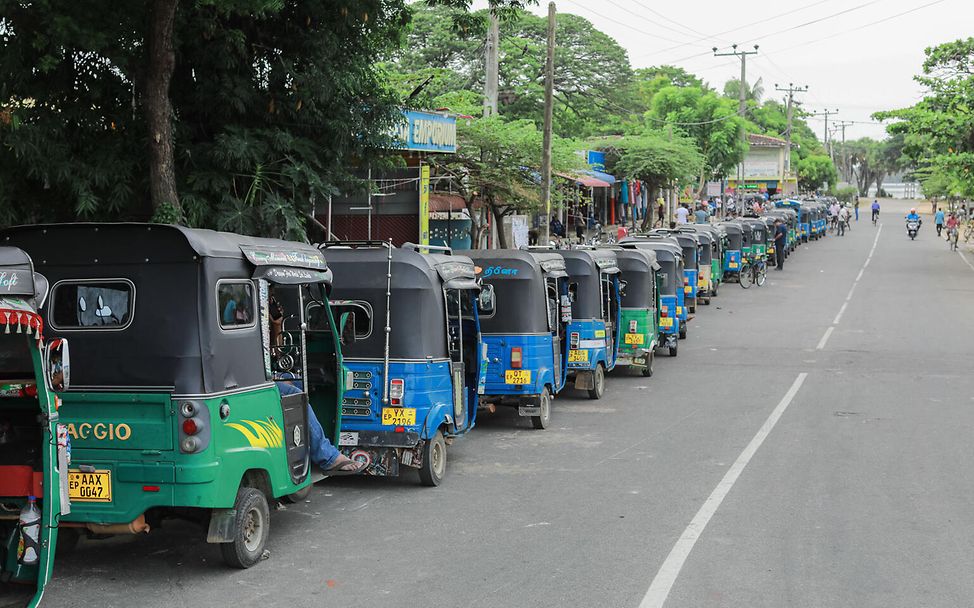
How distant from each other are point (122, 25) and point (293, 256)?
509 centimetres

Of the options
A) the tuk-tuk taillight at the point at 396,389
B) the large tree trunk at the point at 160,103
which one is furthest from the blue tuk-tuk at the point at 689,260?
the tuk-tuk taillight at the point at 396,389

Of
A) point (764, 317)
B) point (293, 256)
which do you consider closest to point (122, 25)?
point (293, 256)

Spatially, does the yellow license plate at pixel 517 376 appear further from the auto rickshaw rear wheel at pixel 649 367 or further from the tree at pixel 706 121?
the tree at pixel 706 121

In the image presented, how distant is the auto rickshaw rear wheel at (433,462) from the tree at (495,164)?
1799 centimetres

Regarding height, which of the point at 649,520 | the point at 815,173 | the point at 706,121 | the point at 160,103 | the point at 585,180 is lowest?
the point at 649,520

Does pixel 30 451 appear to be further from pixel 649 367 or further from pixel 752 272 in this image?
pixel 752 272

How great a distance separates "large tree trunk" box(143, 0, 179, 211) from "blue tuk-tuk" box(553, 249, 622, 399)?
21.5 feet

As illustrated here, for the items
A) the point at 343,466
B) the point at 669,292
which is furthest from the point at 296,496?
the point at 669,292

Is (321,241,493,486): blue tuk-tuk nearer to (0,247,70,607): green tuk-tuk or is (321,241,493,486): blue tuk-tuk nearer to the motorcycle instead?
(0,247,70,607): green tuk-tuk

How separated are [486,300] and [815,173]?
115 metres

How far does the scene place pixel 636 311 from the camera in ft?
61.7

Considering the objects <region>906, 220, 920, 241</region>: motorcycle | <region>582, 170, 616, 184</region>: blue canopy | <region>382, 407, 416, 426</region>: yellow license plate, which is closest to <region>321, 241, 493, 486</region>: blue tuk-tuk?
<region>382, 407, 416, 426</region>: yellow license plate

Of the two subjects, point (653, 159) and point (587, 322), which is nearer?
point (587, 322)

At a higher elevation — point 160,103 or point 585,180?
point 585,180
